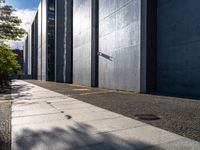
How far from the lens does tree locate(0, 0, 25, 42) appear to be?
1102 centimetres

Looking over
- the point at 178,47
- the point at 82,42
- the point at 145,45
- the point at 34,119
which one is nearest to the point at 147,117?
the point at 34,119

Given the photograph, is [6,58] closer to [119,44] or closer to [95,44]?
[119,44]

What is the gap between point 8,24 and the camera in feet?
37.0

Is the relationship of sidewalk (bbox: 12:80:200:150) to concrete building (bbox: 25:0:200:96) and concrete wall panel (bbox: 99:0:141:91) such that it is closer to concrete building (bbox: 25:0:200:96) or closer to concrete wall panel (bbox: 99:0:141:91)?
concrete building (bbox: 25:0:200:96)

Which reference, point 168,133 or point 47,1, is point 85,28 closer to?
point 168,133

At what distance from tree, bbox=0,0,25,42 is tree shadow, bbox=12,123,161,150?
210 inches

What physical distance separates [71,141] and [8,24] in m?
7.11

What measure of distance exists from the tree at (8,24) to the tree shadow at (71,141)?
5344 mm

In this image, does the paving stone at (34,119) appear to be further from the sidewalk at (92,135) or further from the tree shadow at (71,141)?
the tree shadow at (71,141)

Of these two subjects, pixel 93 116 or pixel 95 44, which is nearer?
pixel 93 116

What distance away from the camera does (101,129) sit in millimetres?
7309

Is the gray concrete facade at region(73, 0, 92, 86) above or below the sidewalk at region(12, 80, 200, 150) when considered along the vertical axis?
above

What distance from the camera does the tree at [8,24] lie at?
11016 millimetres

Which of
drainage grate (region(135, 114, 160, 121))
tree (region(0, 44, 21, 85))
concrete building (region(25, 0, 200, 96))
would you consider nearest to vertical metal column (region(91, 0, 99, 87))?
concrete building (region(25, 0, 200, 96))
